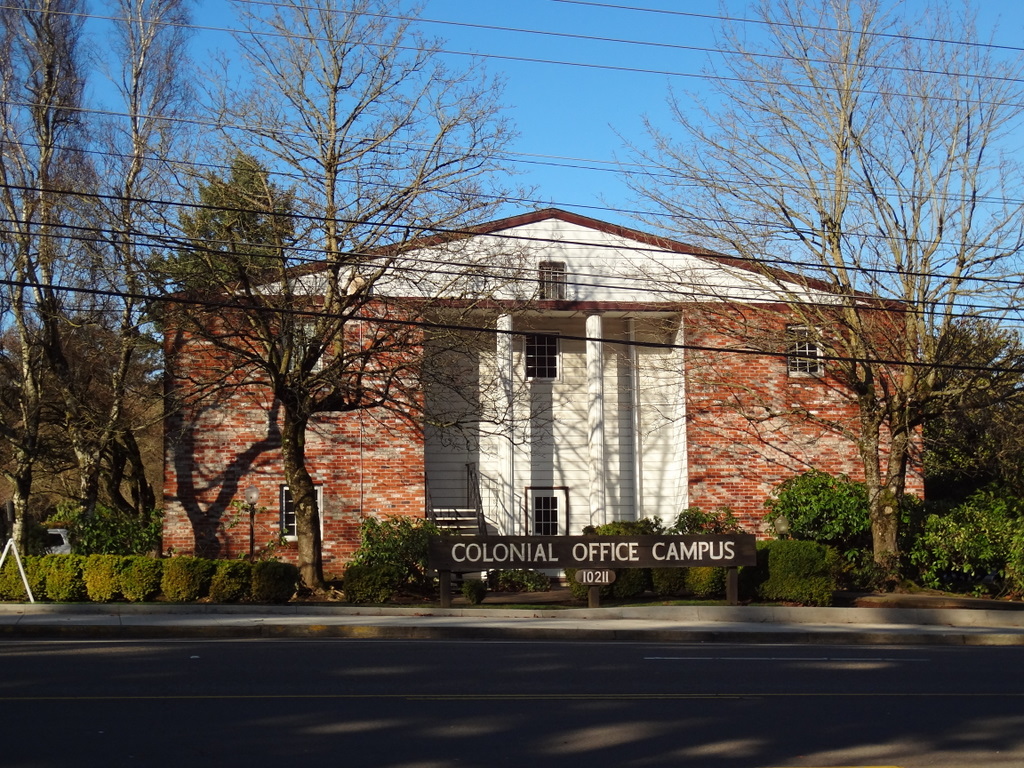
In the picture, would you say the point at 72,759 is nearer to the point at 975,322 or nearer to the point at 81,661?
the point at 81,661

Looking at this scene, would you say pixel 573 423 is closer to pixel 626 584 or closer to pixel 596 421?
pixel 596 421

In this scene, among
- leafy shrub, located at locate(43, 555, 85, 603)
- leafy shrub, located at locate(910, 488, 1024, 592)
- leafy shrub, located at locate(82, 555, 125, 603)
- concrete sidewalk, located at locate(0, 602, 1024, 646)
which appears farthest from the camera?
leafy shrub, located at locate(910, 488, 1024, 592)

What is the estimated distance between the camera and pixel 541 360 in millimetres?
28297

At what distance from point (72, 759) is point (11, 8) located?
66.0 feet

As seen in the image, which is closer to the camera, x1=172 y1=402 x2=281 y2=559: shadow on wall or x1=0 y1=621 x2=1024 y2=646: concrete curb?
x1=0 y1=621 x2=1024 y2=646: concrete curb

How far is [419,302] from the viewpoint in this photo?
21438 millimetres

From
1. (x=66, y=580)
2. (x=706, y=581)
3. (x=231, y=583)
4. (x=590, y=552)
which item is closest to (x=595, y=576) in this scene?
(x=590, y=552)

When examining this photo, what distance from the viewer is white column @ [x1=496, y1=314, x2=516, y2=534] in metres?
25.7

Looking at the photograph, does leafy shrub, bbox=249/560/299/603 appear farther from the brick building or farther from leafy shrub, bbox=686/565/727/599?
leafy shrub, bbox=686/565/727/599

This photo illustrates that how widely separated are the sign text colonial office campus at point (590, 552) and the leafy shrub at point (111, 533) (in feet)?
25.7

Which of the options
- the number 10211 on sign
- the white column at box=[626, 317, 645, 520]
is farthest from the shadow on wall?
the white column at box=[626, 317, 645, 520]

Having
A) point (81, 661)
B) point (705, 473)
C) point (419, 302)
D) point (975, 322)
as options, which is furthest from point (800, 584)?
point (81, 661)

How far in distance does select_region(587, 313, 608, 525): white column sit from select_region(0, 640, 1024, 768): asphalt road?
1213 centimetres

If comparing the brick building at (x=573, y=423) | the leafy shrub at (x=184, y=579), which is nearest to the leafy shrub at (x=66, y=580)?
the leafy shrub at (x=184, y=579)
